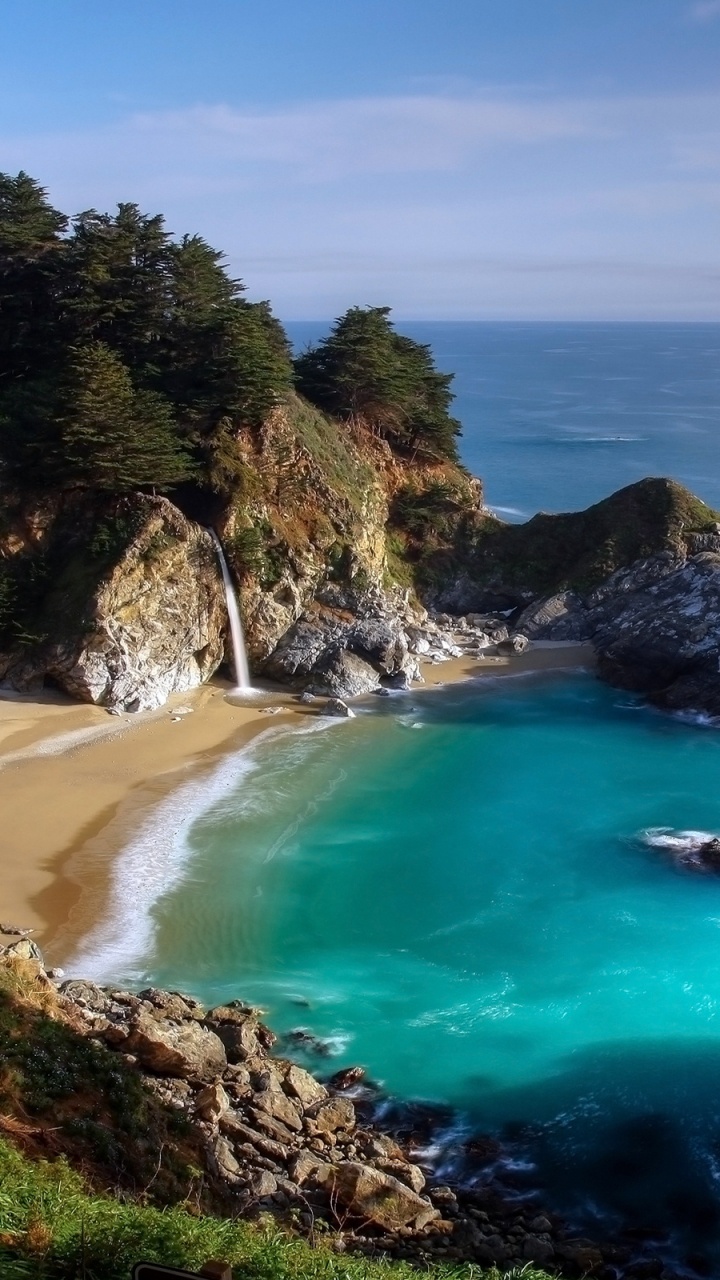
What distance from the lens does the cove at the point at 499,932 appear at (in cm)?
1678

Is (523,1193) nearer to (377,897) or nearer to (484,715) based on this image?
(377,897)

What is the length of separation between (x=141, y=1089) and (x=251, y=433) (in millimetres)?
25751

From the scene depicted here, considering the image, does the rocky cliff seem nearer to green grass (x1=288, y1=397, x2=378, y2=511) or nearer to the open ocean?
green grass (x1=288, y1=397, x2=378, y2=511)

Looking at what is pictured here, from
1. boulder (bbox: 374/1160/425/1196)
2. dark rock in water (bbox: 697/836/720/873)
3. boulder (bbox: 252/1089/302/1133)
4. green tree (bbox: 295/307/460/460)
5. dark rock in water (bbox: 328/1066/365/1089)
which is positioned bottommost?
dark rock in water (bbox: 328/1066/365/1089)

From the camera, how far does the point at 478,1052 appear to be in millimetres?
18328

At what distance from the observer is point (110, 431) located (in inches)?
1268

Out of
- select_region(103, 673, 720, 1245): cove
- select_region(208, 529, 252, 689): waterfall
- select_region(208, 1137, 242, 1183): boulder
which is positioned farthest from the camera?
select_region(208, 529, 252, 689): waterfall

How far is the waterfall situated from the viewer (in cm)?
3538

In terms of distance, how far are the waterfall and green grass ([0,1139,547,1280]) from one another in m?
25.9

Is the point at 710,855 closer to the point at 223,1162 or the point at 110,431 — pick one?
the point at 223,1162

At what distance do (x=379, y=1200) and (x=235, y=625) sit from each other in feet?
76.8

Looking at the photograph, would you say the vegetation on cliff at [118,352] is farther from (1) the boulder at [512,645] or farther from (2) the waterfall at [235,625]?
(1) the boulder at [512,645]

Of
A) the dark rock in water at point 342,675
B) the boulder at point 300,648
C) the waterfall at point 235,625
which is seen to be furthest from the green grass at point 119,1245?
the boulder at point 300,648

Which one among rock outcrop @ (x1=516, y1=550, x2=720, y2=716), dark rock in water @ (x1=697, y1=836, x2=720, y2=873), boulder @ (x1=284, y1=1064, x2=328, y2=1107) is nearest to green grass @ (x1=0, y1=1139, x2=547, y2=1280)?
boulder @ (x1=284, y1=1064, x2=328, y2=1107)
